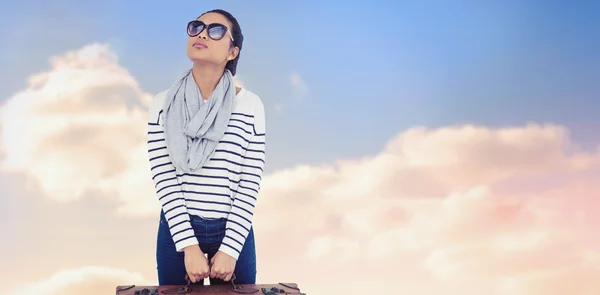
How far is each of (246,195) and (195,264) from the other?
395 mm

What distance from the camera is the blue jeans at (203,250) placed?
11.6 ft

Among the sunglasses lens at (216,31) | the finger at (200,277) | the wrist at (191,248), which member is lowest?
the finger at (200,277)

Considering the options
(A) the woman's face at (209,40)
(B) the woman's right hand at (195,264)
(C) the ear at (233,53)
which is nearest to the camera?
(B) the woman's right hand at (195,264)

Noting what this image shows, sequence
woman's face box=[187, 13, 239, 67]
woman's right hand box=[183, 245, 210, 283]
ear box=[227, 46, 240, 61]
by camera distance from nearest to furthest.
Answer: woman's right hand box=[183, 245, 210, 283]
woman's face box=[187, 13, 239, 67]
ear box=[227, 46, 240, 61]

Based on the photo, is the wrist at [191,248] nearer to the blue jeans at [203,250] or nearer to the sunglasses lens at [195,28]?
the blue jeans at [203,250]

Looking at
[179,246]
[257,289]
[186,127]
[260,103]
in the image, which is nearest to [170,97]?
[186,127]

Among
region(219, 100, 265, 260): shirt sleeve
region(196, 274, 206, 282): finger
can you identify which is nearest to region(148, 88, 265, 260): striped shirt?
region(219, 100, 265, 260): shirt sleeve

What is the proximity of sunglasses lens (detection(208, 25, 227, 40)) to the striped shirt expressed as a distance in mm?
353

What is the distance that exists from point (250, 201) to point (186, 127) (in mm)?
456

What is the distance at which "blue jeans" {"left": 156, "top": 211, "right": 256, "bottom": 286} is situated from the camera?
3.53 meters

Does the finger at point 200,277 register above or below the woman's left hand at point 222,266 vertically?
below

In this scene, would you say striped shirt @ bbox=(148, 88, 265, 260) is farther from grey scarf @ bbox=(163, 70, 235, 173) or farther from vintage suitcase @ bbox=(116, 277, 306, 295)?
vintage suitcase @ bbox=(116, 277, 306, 295)

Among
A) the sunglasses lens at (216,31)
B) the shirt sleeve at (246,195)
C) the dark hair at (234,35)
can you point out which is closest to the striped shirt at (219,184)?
the shirt sleeve at (246,195)

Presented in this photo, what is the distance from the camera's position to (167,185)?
3.55 m
